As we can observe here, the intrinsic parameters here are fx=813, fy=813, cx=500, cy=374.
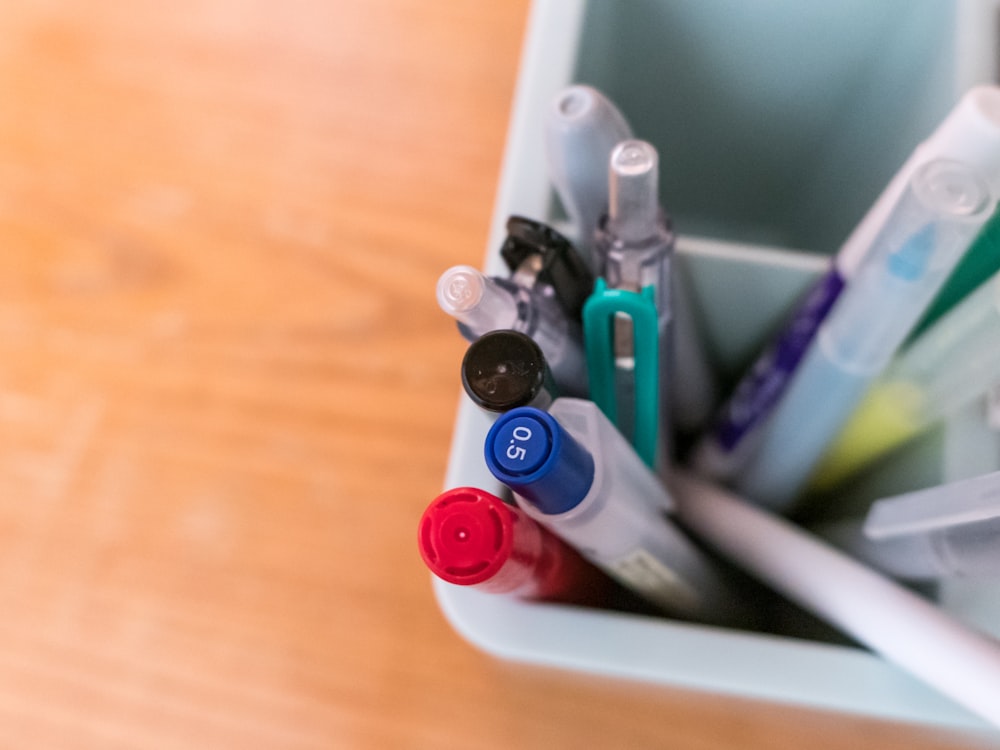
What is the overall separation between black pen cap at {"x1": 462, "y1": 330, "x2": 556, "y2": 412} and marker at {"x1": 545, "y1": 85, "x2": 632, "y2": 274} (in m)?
0.06

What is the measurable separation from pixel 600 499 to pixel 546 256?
0.18 feet

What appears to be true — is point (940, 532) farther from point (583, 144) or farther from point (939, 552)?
point (583, 144)

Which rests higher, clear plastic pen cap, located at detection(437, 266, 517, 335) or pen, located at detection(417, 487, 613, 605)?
clear plastic pen cap, located at detection(437, 266, 517, 335)

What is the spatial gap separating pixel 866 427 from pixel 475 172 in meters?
0.17

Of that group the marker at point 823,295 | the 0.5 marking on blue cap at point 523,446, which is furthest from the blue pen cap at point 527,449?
the marker at point 823,295

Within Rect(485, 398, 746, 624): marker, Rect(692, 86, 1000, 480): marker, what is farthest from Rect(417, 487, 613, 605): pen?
Rect(692, 86, 1000, 480): marker

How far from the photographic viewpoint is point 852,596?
0.65 ft

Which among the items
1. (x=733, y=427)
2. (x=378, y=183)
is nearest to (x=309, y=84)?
(x=378, y=183)

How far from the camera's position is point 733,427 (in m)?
0.26

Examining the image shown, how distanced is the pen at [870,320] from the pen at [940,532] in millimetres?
28

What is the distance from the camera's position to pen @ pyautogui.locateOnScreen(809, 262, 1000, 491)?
191mm

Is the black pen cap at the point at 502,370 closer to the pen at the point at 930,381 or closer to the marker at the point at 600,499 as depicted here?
the marker at the point at 600,499

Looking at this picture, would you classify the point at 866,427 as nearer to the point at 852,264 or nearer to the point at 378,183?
the point at 852,264

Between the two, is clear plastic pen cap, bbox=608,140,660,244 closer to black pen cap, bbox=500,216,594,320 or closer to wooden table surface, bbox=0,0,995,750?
black pen cap, bbox=500,216,594,320
